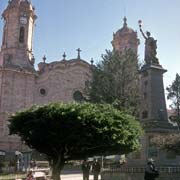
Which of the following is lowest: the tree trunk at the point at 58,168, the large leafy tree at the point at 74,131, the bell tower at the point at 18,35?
the tree trunk at the point at 58,168

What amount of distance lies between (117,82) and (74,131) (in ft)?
54.7

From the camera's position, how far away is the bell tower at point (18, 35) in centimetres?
4350

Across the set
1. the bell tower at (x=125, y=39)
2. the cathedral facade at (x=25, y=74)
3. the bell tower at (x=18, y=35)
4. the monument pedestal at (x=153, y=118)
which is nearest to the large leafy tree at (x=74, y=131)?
the monument pedestal at (x=153, y=118)

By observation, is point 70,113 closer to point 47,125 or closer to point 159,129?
point 47,125

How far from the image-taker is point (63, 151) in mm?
17000

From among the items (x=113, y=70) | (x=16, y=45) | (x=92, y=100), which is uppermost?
(x=16, y=45)

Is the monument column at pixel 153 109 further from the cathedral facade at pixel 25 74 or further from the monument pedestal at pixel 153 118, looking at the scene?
the cathedral facade at pixel 25 74

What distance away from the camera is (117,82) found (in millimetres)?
32312

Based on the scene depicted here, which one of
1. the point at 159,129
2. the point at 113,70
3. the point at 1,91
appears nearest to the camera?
the point at 159,129

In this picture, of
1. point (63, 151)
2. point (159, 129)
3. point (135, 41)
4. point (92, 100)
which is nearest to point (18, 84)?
point (92, 100)

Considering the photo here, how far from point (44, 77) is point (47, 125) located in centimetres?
2888

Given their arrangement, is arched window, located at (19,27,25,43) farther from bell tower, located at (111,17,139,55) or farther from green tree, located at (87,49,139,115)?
green tree, located at (87,49,139,115)

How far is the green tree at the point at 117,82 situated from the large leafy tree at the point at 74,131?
13.3 metres

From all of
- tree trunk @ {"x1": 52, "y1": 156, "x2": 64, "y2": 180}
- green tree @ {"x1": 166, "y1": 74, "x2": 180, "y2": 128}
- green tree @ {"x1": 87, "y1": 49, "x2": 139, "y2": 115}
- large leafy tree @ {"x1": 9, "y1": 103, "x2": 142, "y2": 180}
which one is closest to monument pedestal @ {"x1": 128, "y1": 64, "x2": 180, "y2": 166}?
large leafy tree @ {"x1": 9, "y1": 103, "x2": 142, "y2": 180}
